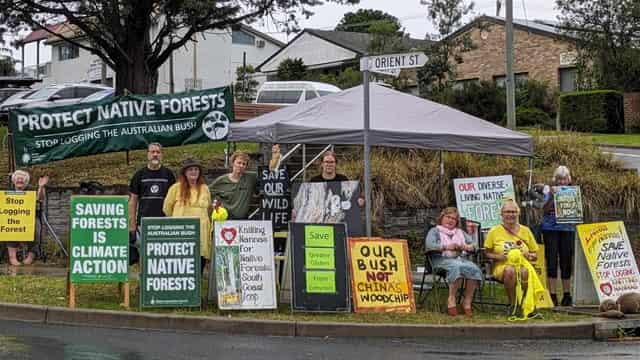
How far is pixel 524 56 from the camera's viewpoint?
46.2 meters

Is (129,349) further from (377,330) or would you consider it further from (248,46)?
(248,46)

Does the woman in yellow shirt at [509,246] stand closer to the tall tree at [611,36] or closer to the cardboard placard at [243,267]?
the cardboard placard at [243,267]

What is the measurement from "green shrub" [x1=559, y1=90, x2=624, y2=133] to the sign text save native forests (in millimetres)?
18709

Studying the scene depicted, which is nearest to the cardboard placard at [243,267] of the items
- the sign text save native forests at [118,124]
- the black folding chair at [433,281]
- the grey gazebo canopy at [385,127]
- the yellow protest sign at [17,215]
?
the black folding chair at [433,281]

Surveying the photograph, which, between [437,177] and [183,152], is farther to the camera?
[183,152]

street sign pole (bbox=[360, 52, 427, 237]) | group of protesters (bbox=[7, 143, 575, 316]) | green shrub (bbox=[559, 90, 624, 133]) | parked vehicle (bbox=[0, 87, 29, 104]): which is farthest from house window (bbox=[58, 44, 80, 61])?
street sign pole (bbox=[360, 52, 427, 237])

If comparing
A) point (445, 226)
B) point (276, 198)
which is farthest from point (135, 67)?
point (445, 226)

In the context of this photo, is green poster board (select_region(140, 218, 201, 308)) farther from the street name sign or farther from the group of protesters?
the street name sign

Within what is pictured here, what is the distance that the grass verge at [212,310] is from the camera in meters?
10.4

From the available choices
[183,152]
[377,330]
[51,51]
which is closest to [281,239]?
[377,330]

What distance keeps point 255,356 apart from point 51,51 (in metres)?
62.6

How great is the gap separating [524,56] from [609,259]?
118ft

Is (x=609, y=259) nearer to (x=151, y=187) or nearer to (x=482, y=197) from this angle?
(x=482, y=197)

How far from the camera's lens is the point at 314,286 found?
35.0 feet
